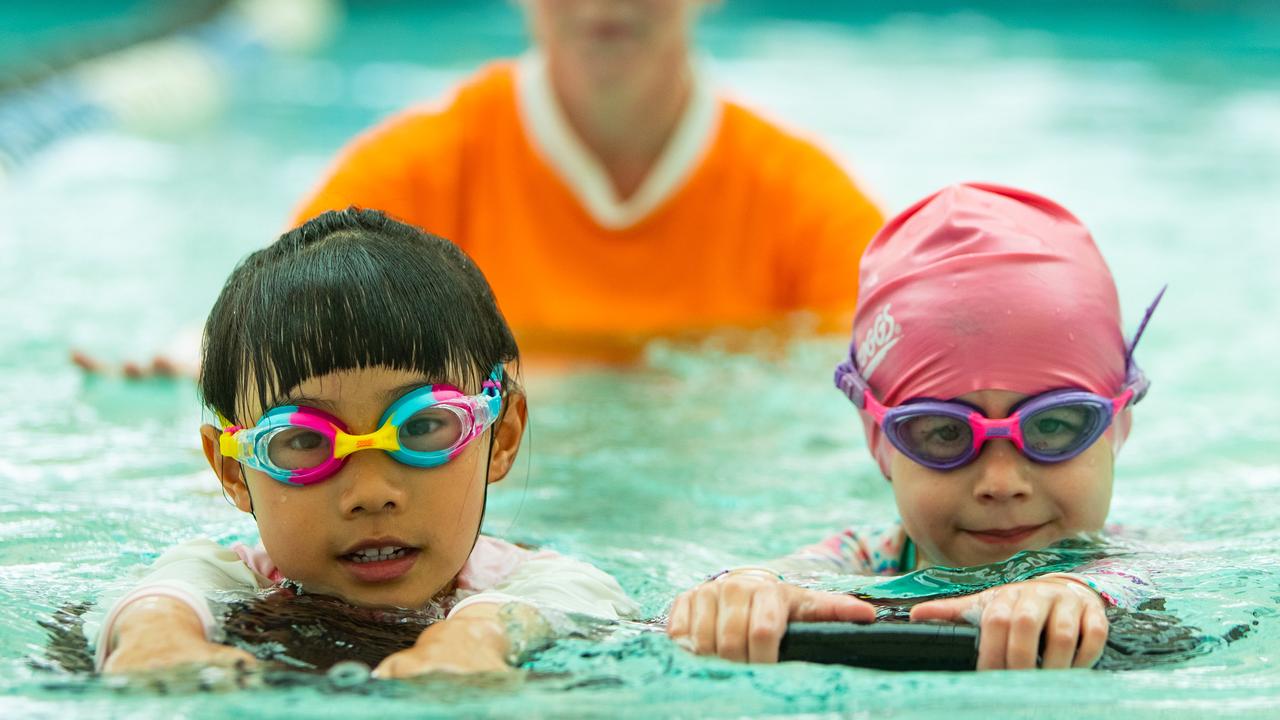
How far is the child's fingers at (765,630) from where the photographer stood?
218 centimetres

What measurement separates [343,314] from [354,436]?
0.18 metres

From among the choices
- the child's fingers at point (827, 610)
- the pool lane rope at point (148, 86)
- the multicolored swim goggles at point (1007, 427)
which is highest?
the pool lane rope at point (148, 86)

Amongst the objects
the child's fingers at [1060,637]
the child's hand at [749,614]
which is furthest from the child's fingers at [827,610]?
the child's fingers at [1060,637]

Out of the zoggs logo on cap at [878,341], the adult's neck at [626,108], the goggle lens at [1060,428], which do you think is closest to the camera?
the goggle lens at [1060,428]

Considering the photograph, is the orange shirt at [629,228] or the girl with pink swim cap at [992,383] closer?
the girl with pink swim cap at [992,383]

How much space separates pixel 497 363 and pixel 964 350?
847 mm

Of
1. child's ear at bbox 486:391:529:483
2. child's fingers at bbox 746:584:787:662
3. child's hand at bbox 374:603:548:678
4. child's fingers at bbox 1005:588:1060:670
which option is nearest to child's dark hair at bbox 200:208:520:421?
child's ear at bbox 486:391:529:483

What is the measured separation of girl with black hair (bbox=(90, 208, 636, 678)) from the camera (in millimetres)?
2279

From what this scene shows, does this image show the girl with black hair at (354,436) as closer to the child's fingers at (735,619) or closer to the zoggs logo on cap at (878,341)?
the child's fingers at (735,619)

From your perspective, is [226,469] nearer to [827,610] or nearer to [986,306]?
[827,610]

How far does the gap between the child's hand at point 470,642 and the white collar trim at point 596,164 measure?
9.13 feet

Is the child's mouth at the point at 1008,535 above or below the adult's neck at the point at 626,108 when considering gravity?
below

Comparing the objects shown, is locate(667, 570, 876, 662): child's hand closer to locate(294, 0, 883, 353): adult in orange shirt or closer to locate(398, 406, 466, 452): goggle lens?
locate(398, 406, 466, 452): goggle lens

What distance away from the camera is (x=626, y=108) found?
486 centimetres
